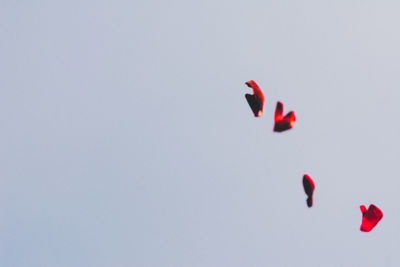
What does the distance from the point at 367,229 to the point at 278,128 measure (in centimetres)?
323

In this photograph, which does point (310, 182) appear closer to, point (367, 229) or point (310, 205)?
point (310, 205)

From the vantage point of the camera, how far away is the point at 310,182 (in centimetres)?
1062

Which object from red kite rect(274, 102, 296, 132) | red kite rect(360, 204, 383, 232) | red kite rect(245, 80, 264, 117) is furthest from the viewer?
red kite rect(245, 80, 264, 117)

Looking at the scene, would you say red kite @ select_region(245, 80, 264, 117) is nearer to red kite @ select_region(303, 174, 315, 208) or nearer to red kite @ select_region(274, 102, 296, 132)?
red kite @ select_region(274, 102, 296, 132)

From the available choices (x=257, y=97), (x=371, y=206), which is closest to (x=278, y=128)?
(x=257, y=97)

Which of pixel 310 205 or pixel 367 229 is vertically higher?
pixel 310 205

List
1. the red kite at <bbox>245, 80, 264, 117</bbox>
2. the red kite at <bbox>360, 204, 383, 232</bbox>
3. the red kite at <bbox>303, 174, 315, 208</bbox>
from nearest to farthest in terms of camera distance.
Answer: the red kite at <bbox>303, 174, 315, 208</bbox>
the red kite at <bbox>360, 204, 383, 232</bbox>
the red kite at <bbox>245, 80, 264, 117</bbox>

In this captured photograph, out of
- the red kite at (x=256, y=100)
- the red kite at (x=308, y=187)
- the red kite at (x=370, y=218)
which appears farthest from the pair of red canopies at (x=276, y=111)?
the red kite at (x=370, y=218)

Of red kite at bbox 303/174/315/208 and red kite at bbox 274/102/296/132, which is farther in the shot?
red kite at bbox 303/174/315/208

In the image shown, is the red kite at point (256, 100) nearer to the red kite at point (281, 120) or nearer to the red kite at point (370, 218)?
the red kite at point (281, 120)

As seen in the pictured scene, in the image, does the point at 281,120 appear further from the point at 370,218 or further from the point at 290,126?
the point at 370,218

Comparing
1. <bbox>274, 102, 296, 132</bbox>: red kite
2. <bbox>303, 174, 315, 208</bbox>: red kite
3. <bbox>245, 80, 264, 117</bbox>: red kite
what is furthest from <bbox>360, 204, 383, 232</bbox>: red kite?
<bbox>245, 80, 264, 117</bbox>: red kite

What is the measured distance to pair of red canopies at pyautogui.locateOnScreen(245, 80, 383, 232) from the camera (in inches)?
402

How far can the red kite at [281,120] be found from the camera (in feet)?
33.1
